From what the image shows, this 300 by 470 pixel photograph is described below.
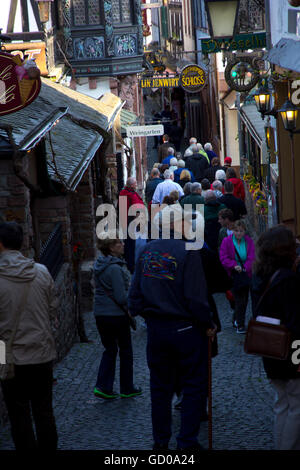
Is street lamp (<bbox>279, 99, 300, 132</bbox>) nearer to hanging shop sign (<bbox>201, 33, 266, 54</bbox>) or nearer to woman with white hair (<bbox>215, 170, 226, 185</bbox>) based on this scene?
hanging shop sign (<bbox>201, 33, 266, 54</bbox>)

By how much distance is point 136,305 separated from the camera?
21.7ft

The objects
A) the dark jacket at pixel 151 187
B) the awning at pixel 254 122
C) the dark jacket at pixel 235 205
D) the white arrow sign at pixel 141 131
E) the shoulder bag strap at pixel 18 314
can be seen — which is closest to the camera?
the shoulder bag strap at pixel 18 314

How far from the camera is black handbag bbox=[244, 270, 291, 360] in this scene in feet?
18.3

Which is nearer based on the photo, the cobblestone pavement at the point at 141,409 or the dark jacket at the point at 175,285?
the dark jacket at the point at 175,285

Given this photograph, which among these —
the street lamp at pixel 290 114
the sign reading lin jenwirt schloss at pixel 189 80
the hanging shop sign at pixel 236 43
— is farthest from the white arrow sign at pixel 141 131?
the street lamp at pixel 290 114

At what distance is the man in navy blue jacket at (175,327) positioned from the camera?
21.1 ft

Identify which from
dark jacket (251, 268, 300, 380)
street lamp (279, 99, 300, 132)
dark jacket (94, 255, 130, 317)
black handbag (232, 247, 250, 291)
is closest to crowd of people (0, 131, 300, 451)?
dark jacket (251, 268, 300, 380)

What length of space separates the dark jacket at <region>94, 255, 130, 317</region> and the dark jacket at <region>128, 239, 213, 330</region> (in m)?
1.79

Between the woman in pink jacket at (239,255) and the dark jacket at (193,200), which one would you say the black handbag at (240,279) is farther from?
the dark jacket at (193,200)

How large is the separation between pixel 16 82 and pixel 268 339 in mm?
3460

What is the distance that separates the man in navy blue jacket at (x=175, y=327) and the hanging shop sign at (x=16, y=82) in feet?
6.78

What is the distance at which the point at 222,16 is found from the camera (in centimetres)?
1382

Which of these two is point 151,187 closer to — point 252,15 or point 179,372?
point 252,15

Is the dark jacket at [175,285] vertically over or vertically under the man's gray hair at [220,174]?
under
